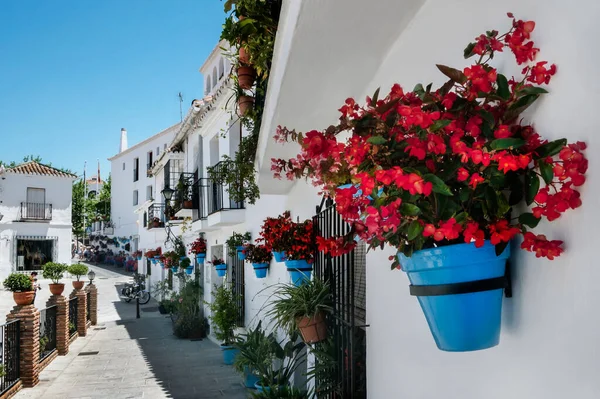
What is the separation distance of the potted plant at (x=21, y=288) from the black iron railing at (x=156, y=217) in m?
9.45

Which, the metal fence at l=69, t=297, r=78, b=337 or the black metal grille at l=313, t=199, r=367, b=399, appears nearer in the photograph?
the black metal grille at l=313, t=199, r=367, b=399

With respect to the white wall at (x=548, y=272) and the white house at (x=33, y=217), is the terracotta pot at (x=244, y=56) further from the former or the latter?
the white house at (x=33, y=217)

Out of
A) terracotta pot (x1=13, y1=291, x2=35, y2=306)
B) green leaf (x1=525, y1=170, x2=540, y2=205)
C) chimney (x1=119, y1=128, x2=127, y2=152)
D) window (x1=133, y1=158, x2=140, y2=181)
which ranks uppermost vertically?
chimney (x1=119, y1=128, x2=127, y2=152)

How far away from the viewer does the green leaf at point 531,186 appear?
134cm

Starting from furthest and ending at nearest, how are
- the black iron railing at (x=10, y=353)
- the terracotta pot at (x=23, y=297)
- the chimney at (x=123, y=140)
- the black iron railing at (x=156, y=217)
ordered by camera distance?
the chimney at (x=123, y=140) → the black iron railing at (x=156, y=217) → the terracotta pot at (x=23, y=297) → the black iron railing at (x=10, y=353)

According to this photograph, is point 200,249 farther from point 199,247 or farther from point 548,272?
point 548,272

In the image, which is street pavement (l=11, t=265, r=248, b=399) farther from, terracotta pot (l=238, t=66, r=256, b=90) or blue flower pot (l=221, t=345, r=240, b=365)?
terracotta pot (l=238, t=66, r=256, b=90)

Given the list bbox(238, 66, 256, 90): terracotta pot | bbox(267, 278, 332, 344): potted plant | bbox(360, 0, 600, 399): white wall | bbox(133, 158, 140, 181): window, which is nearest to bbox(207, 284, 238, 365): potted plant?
bbox(267, 278, 332, 344): potted plant

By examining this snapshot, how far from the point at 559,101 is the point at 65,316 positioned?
Result: 12.8 metres

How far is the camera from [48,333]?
11.4 m

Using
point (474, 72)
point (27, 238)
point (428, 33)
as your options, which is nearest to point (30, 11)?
point (428, 33)

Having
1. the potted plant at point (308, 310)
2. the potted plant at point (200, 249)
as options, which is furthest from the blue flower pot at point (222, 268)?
the potted plant at point (308, 310)

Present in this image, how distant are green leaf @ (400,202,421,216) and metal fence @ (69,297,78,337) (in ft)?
46.6

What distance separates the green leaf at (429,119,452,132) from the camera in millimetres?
1336
